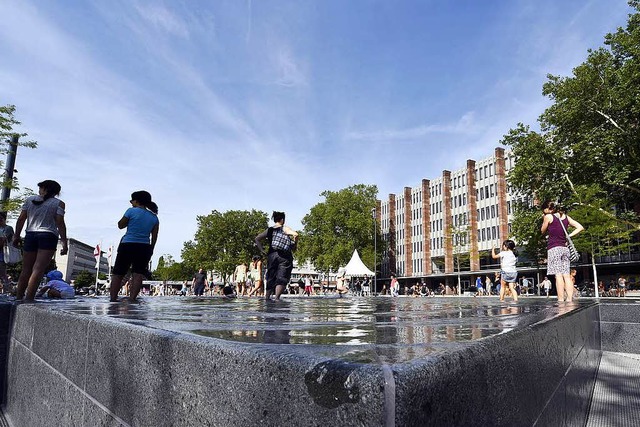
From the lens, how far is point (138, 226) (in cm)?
595

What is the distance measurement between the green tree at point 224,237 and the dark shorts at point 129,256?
70825 mm

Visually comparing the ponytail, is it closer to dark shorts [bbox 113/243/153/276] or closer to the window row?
dark shorts [bbox 113/243/153/276]

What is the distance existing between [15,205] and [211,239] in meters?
62.5

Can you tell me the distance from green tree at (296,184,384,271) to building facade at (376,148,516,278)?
293 inches

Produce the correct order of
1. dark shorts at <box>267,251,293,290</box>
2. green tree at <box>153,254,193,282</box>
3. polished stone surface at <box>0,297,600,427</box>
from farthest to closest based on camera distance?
green tree at <box>153,254,193,282</box>
dark shorts at <box>267,251,293,290</box>
polished stone surface at <box>0,297,600,427</box>

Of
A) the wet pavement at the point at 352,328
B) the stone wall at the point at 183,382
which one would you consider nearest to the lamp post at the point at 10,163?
the wet pavement at the point at 352,328

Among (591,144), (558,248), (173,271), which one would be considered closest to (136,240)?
(558,248)

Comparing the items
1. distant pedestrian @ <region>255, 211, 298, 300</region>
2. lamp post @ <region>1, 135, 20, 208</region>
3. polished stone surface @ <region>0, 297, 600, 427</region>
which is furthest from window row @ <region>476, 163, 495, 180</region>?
polished stone surface @ <region>0, 297, 600, 427</region>

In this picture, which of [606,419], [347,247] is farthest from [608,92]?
[347,247]

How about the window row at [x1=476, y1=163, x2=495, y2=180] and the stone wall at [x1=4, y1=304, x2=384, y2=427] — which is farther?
the window row at [x1=476, y1=163, x2=495, y2=180]

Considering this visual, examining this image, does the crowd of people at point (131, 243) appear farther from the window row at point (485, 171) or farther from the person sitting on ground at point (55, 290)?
the window row at point (485, 171)

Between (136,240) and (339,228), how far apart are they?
63566 mm

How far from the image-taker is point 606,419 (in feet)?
11.5

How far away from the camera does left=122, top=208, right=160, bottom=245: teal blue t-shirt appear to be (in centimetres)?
591
